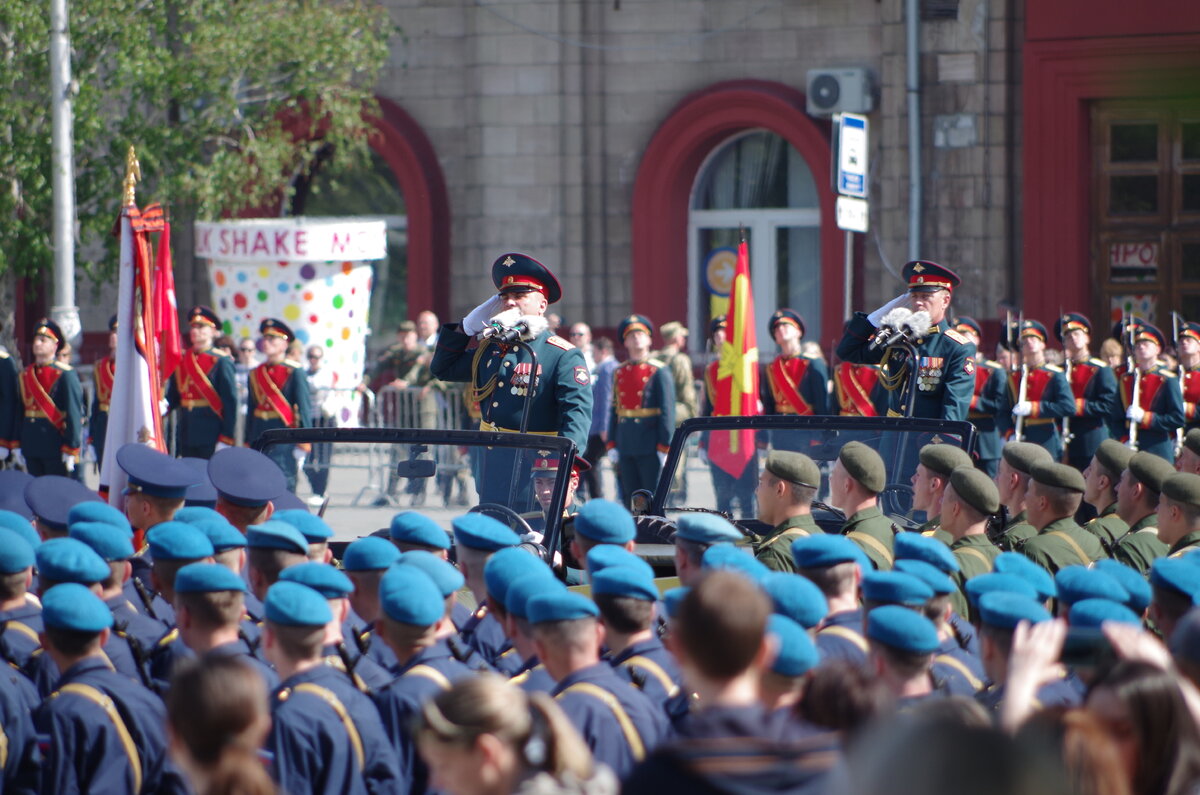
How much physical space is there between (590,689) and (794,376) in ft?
31.9

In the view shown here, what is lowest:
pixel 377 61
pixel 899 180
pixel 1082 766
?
pixel 1082 766

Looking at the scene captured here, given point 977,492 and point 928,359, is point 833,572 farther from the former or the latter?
point 928,359

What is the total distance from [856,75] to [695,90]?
5.81ft

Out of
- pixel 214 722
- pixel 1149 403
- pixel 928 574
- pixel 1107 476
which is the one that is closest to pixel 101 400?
pixel 1149 403

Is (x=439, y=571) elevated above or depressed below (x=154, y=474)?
below

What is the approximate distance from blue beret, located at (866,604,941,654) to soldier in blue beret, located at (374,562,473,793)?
1.01 m

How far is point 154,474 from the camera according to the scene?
6.53 m

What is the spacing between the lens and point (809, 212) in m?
18.2

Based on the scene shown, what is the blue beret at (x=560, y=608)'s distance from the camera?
4.12 metres

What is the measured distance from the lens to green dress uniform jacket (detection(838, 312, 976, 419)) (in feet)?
28.6

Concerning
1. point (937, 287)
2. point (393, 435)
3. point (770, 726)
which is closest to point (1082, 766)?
point (770, 726)

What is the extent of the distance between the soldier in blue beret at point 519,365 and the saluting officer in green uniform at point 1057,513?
2.00 metres

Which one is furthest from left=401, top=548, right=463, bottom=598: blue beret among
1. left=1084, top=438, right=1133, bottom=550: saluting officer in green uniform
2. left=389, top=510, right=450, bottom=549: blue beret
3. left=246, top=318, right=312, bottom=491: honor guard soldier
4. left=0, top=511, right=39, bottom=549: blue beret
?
left=246, top=318, right=312, bottom=491: honor guard soldier

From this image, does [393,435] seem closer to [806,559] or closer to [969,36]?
[806,559]
